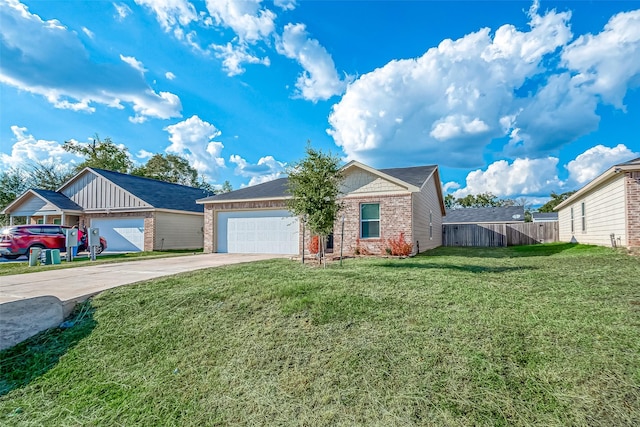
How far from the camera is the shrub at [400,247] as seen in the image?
11.4 metres

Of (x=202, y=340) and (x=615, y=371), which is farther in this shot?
(x=202, y=340)

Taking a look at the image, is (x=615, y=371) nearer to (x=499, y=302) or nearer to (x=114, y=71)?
(x=499, y=302)

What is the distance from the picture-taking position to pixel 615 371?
269 cm

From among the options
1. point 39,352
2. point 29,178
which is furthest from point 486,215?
point 29,178

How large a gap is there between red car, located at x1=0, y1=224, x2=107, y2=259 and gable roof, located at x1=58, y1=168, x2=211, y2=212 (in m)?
4.42

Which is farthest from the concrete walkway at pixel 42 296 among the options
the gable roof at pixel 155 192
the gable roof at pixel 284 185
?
the gable roof at pixel 155 192

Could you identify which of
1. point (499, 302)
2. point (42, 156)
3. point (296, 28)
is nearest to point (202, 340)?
point (499, 302)

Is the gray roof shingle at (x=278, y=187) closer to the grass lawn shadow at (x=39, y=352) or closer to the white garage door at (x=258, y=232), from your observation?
the white garage door at (x=258, y=232)

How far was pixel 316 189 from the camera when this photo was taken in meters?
8.52

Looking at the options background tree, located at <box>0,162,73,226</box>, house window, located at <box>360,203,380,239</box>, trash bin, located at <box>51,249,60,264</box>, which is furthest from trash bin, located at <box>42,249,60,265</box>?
background tree, located at <box>0,162,73,226</box>

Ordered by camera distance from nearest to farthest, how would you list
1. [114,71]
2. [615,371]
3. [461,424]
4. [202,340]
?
[461,424], [615,371], [202,340], [114,71]

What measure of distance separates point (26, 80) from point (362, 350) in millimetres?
13269

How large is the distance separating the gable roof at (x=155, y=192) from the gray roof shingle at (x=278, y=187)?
4.29 m

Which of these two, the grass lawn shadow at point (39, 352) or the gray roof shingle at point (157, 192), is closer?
the grass lawn shadow at point (39, 352)
